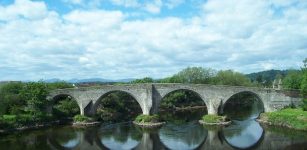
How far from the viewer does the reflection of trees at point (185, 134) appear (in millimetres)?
40781

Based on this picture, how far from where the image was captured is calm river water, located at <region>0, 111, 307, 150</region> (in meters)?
38.4

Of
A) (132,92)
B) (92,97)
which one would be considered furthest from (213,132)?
(92,97)

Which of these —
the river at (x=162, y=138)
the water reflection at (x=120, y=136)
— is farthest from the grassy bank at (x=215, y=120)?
the water reflection at (x=120, y=136)

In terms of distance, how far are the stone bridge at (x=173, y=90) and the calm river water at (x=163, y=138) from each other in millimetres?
3834

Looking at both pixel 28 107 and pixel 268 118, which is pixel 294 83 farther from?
pixel 28 107

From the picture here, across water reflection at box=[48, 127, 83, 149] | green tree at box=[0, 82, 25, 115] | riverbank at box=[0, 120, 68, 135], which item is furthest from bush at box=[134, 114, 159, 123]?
green tree at box=[0, 82, 25, 115]

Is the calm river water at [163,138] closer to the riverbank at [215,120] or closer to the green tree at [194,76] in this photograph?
the riverbank at [215,120]

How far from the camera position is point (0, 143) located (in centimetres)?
4066

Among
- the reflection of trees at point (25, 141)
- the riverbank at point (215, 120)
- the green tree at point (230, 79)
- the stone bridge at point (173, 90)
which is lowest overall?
the reflection of trees at point (25, 141)

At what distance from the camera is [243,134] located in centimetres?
4359

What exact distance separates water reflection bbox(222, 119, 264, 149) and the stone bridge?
12.1 feet

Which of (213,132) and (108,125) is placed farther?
(108,125)

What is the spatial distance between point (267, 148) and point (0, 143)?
1048 inches

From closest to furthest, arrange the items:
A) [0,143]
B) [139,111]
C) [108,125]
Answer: [0,143]
[108,125]
[139,111]
